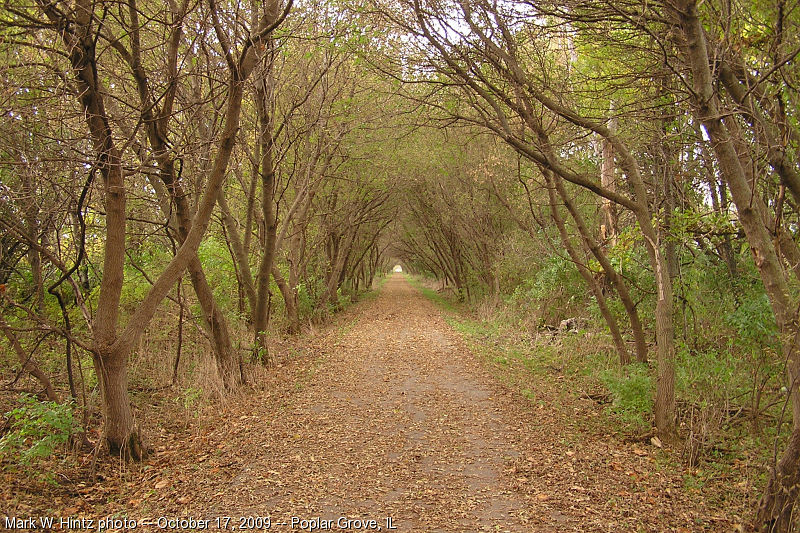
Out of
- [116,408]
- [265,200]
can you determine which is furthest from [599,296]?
[116,408]

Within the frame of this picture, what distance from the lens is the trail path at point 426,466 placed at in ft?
13.9

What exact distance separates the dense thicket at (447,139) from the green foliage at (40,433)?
0.41 meters

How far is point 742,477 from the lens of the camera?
4.92 metres

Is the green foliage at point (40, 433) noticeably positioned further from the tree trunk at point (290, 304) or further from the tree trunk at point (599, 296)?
the tree trunk at point (290, 304)

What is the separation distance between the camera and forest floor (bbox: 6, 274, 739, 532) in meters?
4.23

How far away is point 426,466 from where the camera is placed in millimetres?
5219

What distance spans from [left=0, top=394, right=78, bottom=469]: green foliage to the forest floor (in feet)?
1.62

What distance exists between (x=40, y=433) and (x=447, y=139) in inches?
265

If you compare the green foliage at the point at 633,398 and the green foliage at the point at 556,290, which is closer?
the green foliage at the point at 633,398

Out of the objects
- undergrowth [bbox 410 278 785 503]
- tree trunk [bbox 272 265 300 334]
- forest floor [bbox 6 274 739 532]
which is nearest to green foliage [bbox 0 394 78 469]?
forest floor [bbox 6 274 739 532]

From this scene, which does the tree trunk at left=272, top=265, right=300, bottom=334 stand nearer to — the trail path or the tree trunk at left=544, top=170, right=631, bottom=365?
the trail path

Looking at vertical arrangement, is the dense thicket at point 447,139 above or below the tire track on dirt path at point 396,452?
above

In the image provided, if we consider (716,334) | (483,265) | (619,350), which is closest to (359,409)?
(619,350)

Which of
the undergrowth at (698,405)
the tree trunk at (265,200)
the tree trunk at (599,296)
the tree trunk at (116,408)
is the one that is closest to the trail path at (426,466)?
the undergrowth at (698,405)
